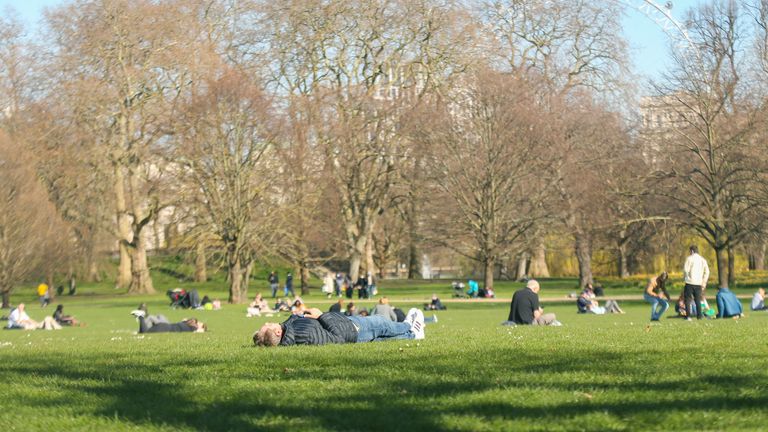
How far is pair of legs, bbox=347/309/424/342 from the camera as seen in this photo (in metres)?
18.3

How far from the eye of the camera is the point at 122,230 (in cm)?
7112

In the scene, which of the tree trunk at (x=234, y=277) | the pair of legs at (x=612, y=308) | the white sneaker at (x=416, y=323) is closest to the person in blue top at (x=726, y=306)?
the pair of legs at (x=612, y=308)

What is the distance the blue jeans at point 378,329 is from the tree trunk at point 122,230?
50050mm

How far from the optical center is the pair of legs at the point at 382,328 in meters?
18.3

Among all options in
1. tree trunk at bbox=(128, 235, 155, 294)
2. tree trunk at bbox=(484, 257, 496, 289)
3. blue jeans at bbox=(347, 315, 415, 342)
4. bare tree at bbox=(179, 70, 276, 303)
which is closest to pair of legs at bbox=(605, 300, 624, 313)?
tree trunk at bbox=(484, 257, 496, 289)

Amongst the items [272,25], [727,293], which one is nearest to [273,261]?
[272,25]

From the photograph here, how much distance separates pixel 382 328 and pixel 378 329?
0.10 m

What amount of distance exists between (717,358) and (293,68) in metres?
58.7

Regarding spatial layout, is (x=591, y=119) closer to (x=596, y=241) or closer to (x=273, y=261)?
(x=596, y=241)

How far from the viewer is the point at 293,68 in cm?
6956

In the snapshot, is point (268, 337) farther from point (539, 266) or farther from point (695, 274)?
point (539, 266)

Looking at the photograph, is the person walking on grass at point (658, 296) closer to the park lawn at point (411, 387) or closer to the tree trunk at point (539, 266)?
the park lawn at point (411, 387)

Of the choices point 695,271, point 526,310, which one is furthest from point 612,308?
point 526,310

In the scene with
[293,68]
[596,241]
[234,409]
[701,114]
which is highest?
[293,68]
